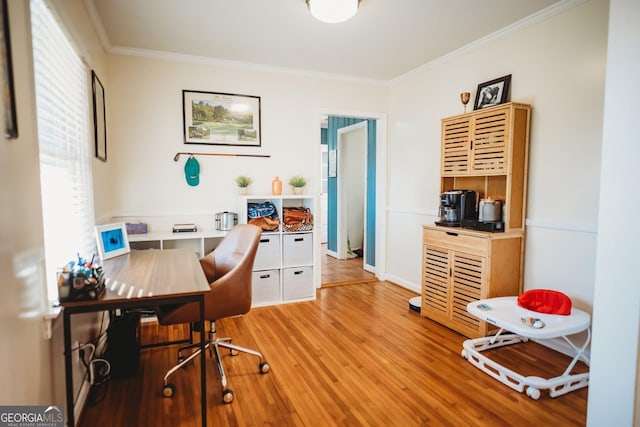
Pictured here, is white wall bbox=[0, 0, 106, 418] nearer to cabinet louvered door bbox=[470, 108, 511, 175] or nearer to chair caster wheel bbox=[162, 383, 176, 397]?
chair caster wheel bbox=[162, 383, 176, 397]

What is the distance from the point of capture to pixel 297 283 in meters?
3.94

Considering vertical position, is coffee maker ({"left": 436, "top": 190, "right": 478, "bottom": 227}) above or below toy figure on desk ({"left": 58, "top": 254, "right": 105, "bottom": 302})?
above

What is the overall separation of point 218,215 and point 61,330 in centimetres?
218

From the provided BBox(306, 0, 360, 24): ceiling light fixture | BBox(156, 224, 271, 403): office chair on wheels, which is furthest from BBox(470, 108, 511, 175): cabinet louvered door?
BBox(156, 224, 271, 403): office chair on wheels

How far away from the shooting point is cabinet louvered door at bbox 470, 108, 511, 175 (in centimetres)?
284

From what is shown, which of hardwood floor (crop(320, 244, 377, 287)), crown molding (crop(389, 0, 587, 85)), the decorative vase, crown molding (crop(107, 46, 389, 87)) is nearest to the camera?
crown molding (crop(389, 0, 587, 85))

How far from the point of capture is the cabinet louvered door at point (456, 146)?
3174 mm

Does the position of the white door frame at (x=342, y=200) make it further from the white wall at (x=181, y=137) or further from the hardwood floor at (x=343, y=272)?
the white wall at (x=181, y=137)

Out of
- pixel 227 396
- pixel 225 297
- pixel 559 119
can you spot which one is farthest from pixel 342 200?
pixel 227 396

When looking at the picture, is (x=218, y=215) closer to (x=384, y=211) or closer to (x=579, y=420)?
(x=384, y=211)

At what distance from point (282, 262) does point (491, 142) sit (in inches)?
91.0

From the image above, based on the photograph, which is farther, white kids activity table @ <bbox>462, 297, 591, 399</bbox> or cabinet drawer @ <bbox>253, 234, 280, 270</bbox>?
cabinet drawer @ <bbox>253, 234, 280, 270</bbox>

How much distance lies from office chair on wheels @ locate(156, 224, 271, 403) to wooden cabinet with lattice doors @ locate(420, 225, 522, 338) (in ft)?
5.42

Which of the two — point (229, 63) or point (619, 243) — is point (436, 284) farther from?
point (229, 63)
